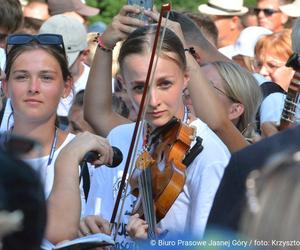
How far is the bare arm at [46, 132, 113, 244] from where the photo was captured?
131 inches

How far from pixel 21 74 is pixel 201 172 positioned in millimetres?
1068

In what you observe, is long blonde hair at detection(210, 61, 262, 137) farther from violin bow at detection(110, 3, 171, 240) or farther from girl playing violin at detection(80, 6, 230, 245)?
violin bow at detection(110, 3, 171, 240)

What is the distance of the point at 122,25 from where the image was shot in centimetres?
425

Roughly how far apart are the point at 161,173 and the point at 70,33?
3.37 m

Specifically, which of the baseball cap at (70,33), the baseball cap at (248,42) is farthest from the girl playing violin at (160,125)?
the baseball cap at (248,42)

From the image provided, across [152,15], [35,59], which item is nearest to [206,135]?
[152,15]

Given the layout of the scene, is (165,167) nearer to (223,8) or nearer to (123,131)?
(123,131)

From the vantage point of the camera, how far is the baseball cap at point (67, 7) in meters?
8.65

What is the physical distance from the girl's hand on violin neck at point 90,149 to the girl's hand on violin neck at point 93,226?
20cm

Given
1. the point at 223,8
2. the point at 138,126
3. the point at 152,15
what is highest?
the point at 152,15

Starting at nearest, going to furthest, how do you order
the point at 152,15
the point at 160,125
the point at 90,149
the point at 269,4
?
the point at 90,149 → the point at 160,125 → the point at 152,15 → the point at 269,4

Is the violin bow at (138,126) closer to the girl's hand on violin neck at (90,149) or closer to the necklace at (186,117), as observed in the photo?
the girl's hand on violin neck at (90,149)

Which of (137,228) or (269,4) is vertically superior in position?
(137,228)

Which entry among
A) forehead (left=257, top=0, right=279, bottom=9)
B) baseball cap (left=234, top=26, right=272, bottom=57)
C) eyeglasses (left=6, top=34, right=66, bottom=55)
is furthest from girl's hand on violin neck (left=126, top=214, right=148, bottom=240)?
forehead (left=257, top=0, right=279, bottom=9)
